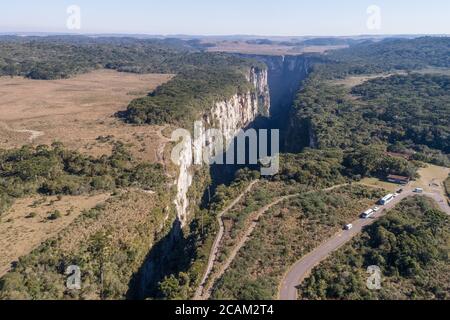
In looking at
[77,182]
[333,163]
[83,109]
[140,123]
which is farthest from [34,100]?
[333,163]

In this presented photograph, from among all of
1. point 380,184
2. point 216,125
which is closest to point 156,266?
point 380,184

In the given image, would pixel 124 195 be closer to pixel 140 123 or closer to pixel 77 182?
pixel 77 182

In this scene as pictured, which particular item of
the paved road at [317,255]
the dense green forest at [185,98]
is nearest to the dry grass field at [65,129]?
the dense green forest at [185,98]

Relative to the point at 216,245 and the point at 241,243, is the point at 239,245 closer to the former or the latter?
the point at 241,243

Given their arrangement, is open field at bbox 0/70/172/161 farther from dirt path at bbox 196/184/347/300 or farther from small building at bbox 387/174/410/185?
small building at bbox 387/174/410/185

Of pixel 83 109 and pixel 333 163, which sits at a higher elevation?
pixel 83 109

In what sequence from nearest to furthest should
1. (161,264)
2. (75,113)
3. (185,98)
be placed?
(161,264) < (75,113) < (185,98)
